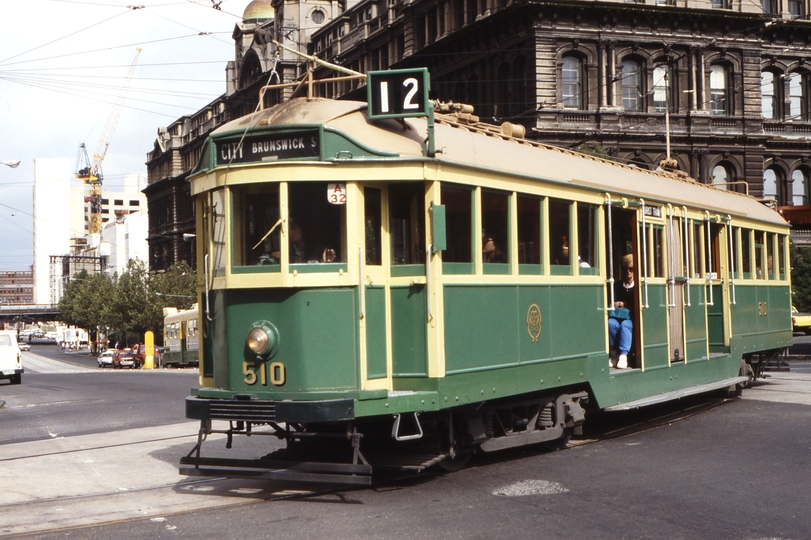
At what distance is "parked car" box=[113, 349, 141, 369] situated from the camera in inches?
2591

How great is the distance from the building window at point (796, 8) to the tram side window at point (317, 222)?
167 feet

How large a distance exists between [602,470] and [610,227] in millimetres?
2926

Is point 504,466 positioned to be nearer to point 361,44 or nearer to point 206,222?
point 206,222

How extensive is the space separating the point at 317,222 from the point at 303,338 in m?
0.97

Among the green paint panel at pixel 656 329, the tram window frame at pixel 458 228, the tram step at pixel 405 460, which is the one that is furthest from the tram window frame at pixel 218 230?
the green paint panel at pixel 656 329

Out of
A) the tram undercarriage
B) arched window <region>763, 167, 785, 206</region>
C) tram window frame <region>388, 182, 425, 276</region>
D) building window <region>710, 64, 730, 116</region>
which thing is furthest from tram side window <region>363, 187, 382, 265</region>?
arched window <region>763, 167, 785, 206</region>

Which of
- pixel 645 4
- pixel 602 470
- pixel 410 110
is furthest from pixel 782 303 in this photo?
pixel 645 4

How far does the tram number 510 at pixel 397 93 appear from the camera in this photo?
9.38 m

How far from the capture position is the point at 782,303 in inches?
740

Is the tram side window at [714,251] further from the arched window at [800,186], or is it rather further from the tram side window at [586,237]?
the arched window at [800,186]

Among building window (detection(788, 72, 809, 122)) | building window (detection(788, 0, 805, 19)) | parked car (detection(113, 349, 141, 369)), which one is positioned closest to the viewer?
building window (detection(788, 72, 809, 122))

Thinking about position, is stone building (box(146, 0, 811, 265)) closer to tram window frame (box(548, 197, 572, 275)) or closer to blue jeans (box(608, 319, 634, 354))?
blue jeans (box(608, 319, 634, 354))

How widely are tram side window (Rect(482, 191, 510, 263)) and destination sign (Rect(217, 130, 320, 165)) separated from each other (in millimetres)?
1698

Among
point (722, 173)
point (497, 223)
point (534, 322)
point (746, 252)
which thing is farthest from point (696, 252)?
point (722, 173)
